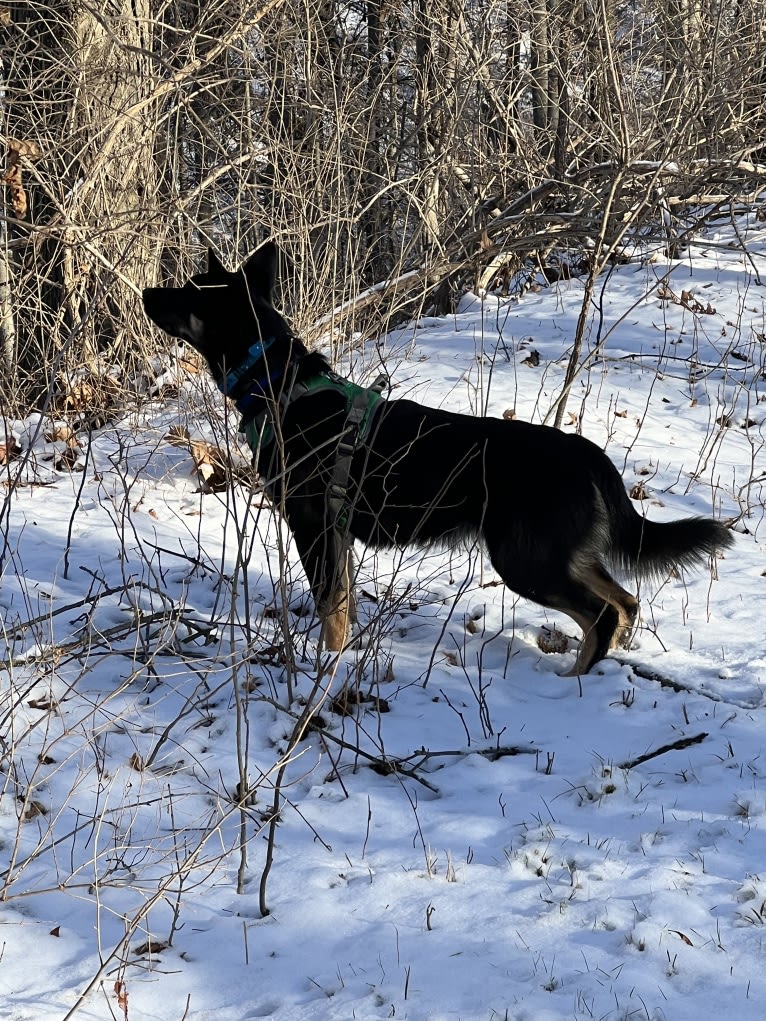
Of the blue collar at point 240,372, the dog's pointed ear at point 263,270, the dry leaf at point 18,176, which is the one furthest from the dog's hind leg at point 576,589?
the dry leaf at point 18,176

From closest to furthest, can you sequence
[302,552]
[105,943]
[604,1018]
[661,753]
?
[604,1018], [105,943], [661,753], [302,552]

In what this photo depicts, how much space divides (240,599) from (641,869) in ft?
8.33

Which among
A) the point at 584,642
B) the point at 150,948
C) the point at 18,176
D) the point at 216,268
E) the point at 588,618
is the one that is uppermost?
the point at 18,176

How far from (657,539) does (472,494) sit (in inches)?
33.6

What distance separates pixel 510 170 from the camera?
8102 mm

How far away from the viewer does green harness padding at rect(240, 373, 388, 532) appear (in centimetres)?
401

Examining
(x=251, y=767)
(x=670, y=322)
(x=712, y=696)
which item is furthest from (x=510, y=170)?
(x=251, y=767)

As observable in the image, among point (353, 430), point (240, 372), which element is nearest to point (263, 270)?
point (240, 372)

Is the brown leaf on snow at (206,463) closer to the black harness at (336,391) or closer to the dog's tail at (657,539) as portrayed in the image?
the black harness at (336,391)

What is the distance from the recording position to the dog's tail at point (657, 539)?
423cm

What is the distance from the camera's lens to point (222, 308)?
4.57 meters

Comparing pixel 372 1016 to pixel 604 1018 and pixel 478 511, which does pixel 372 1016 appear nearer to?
pixel 604 1018

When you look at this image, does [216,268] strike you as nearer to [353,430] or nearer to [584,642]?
[353,430]

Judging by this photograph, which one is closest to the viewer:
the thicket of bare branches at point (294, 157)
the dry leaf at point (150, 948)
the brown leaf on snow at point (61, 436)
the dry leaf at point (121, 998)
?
the dry leaf at point (121, 998)
